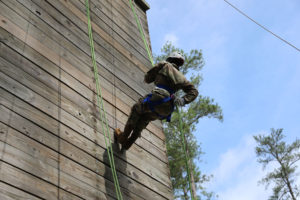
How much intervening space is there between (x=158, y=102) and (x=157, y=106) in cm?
4

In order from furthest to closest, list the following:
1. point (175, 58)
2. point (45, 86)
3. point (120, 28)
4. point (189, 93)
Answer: point (120, 28) < point (175, 58) < point (189, 93) < point (45, 86)

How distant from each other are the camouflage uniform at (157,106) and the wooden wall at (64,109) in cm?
24

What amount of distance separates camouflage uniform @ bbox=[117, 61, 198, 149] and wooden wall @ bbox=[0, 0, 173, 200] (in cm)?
24

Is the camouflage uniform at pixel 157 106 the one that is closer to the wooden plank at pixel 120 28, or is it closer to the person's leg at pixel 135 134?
the person's leg at pixel 135 134

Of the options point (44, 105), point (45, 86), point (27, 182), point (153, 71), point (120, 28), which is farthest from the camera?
point (120, 28)

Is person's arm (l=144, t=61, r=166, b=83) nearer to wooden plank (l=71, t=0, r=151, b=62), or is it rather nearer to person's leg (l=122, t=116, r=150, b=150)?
person's leg (l=122, t=116, r=150, b=150)

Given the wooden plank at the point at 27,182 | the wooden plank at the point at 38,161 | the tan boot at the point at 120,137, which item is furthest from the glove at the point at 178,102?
the wooden plank at the point at 27,182

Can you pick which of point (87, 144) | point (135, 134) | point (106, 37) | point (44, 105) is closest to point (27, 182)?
point (44, 105)

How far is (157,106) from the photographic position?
3770 millimetres

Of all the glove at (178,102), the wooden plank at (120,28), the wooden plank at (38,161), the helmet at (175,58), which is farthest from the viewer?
the wooden plank at (120,28)

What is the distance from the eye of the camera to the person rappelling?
3.78 metres

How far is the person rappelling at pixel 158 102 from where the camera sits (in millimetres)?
3781

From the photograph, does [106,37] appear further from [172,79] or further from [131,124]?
[131,124]

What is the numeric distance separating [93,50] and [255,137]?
16.8m
